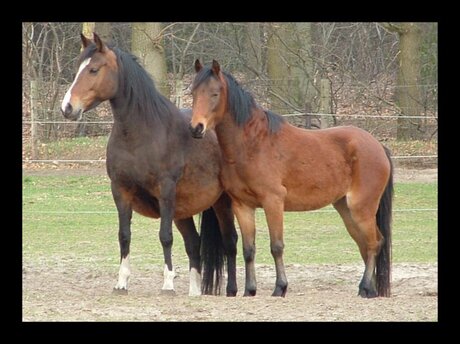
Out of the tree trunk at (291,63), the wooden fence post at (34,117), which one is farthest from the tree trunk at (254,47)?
the wooden fence post at (34,117)

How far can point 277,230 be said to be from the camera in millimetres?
8539

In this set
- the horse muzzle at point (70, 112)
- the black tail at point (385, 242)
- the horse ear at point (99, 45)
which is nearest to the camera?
the horse muzzle at point (70, 112)

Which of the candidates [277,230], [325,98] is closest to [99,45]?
[277,230]

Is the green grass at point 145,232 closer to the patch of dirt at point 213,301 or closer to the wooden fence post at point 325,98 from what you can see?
the patch of dirt at point 213,301

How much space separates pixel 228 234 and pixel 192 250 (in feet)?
1.36

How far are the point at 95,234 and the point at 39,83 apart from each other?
8823 mm

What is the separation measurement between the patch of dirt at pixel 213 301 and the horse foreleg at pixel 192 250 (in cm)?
40

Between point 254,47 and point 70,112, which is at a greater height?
point 254,47

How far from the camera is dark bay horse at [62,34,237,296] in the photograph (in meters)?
8.26

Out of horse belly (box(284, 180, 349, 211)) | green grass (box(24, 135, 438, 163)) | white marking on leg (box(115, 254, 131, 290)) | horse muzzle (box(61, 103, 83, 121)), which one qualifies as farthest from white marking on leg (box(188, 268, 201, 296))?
green grass (box(24, 135, 438, 163))

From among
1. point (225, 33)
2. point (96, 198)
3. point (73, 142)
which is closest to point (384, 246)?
point (96, 198)

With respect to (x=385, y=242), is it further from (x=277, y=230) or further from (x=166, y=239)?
(x=166, y=239)

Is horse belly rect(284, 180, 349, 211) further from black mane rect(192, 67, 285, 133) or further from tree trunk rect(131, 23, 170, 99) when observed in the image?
tree trunk rect(131, 23, 170, 99)

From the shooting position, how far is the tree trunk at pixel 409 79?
66.5 feet
